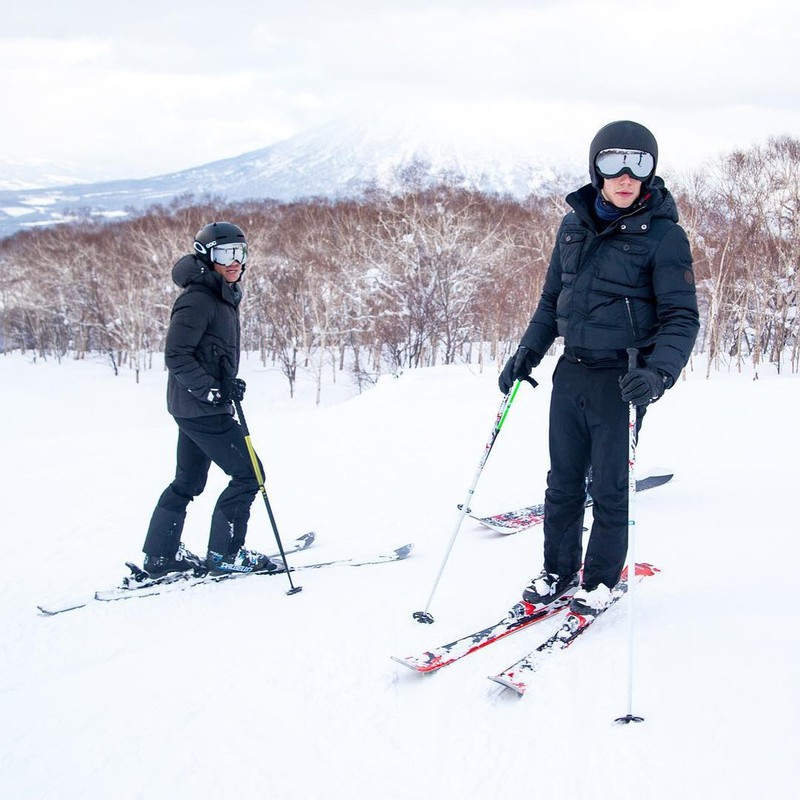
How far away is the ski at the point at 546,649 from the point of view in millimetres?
2447

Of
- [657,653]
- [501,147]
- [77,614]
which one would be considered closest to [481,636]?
[657,653]

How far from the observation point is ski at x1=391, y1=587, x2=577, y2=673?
8.77 ft

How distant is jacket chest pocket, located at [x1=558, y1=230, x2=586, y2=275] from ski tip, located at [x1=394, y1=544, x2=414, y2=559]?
2383 mm

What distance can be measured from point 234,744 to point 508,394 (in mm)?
1999

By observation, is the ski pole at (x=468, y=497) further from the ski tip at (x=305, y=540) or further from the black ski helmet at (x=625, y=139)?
the ski tip at (x=305, y=540)

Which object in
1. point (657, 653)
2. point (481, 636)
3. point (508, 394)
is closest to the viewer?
point (657, 653)

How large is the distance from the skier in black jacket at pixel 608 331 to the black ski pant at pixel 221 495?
6.57 ft

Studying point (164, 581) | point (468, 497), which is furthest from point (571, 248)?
point (164, 581)

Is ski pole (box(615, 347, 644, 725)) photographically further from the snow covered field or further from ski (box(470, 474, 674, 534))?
ski (box(470, 474, 674, 534))

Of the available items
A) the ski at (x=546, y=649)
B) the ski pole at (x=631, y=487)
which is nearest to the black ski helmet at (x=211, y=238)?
the ski pole at (x=631, y=487)

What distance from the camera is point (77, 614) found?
3.88m

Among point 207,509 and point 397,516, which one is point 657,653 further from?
point 207,509

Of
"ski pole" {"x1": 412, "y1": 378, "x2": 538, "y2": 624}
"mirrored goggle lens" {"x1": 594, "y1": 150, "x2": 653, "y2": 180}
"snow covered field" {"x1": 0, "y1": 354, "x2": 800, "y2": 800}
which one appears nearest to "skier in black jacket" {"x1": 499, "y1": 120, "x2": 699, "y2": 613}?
"mirrored goggle lens" {"x1": 594, "y1": 150, "x2": 653, "y2": 180}

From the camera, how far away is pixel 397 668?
109 inches
